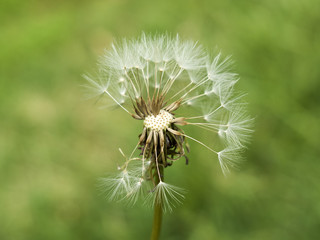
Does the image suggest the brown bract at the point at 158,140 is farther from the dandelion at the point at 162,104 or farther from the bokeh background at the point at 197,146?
the bokeh background at the point at 197,146

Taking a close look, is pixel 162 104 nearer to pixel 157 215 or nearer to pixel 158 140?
pixel 158 140

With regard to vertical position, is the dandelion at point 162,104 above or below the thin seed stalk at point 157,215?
above

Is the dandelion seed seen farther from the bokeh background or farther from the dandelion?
the bokeh background

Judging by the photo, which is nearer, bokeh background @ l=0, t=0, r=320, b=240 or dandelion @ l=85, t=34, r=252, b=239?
dandelion @ l=85, t=34, r=252, b=239

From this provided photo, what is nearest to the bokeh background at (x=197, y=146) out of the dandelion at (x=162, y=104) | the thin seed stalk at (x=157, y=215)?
the dandelion at (x=162, y=104)

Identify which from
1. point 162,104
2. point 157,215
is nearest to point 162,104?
point 162,104

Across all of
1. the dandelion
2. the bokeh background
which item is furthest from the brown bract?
the bokeh background

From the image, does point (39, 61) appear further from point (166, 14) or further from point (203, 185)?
point (203, 185)
